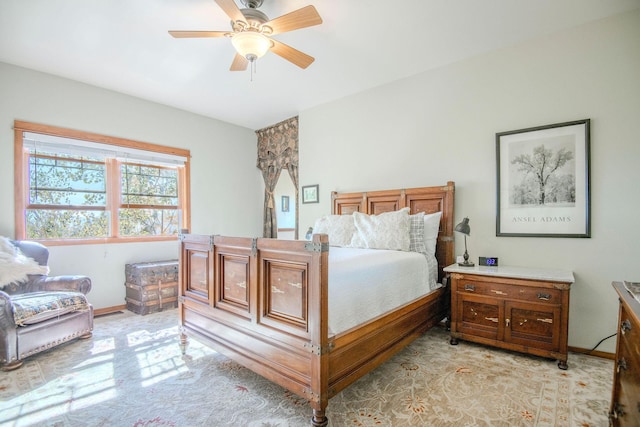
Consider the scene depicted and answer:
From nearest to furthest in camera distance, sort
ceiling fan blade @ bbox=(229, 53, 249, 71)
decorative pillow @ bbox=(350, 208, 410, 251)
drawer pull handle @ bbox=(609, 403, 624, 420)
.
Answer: drawer pull handle @ bbox=(609, 403, 624, 420) < ceiling fan blade @ bbox=(229, 53, 249, 71) < decorative pillow @ bbox=(350, 208, 410, 251)

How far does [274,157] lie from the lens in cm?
556

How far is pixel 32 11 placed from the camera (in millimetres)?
2490

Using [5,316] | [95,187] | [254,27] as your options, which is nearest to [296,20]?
[254,27]

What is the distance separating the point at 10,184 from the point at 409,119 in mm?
4661

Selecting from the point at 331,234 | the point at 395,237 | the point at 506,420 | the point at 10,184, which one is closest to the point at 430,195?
the point at 395,237

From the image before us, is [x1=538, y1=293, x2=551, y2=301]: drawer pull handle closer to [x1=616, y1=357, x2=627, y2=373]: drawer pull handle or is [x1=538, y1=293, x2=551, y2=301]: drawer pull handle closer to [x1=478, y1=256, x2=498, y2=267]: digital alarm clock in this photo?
[x1=478, y1=256, x2=498, y2=267]: digital alarm clock

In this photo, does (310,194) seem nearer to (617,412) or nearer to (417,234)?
(417,234)

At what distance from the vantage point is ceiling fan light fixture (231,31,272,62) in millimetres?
2205

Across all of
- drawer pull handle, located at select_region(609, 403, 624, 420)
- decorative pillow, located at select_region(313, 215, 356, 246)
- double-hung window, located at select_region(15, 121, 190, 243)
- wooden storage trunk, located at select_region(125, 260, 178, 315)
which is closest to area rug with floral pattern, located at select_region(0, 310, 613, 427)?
drawer pull handle, located at select_region(609, 403, 624, 420)

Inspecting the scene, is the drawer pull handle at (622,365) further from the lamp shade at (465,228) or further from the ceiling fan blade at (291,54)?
the ceiling fan blade at (291,54)

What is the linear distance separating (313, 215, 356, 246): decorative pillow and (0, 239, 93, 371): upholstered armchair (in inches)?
103

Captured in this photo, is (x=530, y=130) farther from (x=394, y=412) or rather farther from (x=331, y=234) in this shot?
(x=394, y=412)

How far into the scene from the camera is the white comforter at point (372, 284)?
73.7 inches

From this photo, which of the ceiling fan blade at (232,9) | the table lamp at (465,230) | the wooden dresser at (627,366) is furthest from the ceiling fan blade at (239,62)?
the wooden dresser at (627,366)
